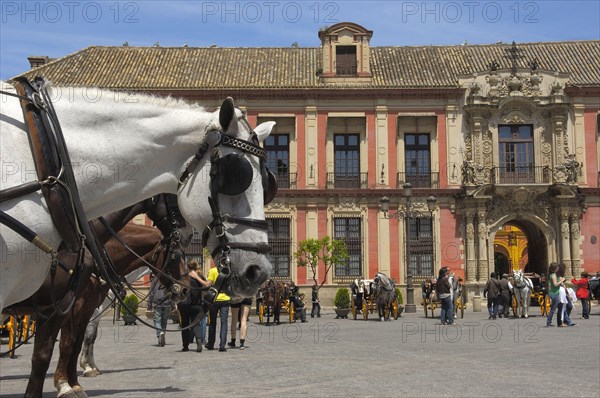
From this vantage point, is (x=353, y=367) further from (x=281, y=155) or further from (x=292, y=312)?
(x=281, y=155)

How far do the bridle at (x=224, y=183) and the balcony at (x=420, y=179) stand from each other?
1377 inches

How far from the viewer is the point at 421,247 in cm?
3778

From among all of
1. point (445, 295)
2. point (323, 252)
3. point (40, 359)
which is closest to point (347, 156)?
point (323, 252)

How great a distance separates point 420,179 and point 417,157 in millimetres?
1076

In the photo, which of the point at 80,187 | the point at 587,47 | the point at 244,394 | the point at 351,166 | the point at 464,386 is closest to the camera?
the point at 80,187

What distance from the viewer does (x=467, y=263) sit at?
37656 millimetres

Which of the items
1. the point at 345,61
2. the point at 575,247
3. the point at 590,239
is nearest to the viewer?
the point at 575,247

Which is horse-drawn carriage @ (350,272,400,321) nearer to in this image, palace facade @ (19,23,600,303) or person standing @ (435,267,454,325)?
person standing @ (435,267,454,325)

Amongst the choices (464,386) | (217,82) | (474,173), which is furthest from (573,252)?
(464,386)

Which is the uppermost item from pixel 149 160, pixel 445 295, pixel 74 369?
pixel 149 160

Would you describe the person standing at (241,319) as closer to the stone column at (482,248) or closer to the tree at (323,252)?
the tree at (323,252)

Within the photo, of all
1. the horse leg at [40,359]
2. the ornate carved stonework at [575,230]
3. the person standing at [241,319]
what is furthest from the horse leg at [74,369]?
the ornate carved stonework at [575,230]

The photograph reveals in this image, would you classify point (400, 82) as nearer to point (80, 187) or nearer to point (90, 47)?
point (90, 47)

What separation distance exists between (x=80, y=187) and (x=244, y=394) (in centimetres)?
547
